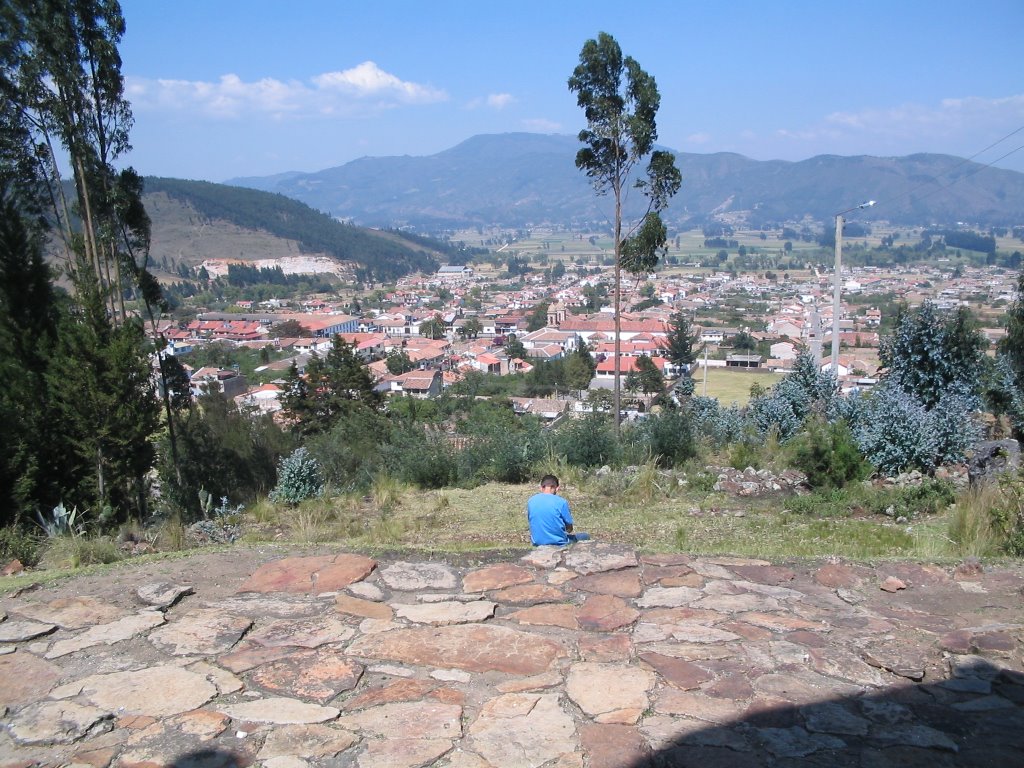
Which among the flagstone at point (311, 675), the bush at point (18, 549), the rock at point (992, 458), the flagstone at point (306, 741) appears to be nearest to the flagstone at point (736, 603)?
the flagstone at point (311, 675)

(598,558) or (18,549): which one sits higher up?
(598,558)

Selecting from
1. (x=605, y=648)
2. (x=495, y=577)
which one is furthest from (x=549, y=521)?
(x=605, y=648)

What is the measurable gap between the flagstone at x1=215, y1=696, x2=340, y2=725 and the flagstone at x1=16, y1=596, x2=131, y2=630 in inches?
40.4

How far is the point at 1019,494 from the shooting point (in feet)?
14.5

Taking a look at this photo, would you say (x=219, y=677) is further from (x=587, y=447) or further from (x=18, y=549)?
(x=587, y=447)

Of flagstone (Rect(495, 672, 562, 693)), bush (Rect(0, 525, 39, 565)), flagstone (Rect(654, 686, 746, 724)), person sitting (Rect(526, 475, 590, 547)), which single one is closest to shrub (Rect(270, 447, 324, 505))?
bush (Rect(0, 525, 39, 565))

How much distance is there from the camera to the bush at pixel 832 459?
8.12 m

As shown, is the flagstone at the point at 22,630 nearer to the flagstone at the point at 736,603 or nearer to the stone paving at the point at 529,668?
the stone paving at the point at 529,668

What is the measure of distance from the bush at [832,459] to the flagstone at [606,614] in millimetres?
5375

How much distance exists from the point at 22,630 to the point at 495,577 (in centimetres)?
200

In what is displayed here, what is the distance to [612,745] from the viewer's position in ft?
7.61

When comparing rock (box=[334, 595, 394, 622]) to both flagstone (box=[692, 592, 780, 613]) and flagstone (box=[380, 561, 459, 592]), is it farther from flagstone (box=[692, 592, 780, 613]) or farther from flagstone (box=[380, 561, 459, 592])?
flagstone (box=[692, 592, 780, 613])

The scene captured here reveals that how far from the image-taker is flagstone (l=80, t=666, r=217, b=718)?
254 centimetres

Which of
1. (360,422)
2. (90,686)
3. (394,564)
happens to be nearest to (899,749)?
(394,564)
